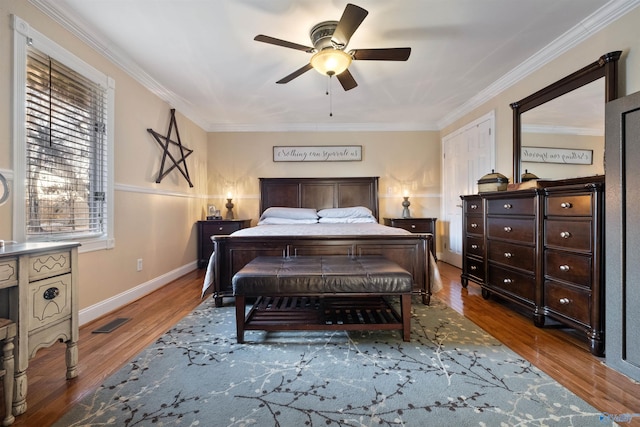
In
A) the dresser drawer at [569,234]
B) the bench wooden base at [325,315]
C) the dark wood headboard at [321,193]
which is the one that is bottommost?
the bench wooden base at [325,315]

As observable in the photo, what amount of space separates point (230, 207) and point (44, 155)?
288 centimetres

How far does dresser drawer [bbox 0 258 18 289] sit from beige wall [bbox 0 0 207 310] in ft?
2.66

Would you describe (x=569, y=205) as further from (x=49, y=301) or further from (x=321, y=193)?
(x=321, y=193)

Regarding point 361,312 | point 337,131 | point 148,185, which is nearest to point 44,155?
point 148,185

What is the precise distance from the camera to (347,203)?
488 centimetres

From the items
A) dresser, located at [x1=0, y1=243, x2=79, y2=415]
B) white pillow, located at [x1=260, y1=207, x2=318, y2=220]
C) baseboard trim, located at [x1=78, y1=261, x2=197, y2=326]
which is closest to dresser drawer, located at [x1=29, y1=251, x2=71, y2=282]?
dresser, located at [x1=0, y1=243, x2=79, y2=415]

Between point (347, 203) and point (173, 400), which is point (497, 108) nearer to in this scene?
point (347, 203)

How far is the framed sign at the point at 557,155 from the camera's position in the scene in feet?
7.71

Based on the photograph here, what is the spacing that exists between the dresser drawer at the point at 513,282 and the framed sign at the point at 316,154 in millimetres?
2943

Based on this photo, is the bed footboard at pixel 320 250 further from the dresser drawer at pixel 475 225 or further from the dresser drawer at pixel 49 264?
the dresser drawer at pixel 49 264

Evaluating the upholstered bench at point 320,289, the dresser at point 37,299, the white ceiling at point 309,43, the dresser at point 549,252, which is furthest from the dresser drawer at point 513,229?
the dresser at point 37,299

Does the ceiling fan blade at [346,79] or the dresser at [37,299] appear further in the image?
the ceiling fan blade at [346,79]

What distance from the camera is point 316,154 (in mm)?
5012

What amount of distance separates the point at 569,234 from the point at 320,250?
1.95 meters
